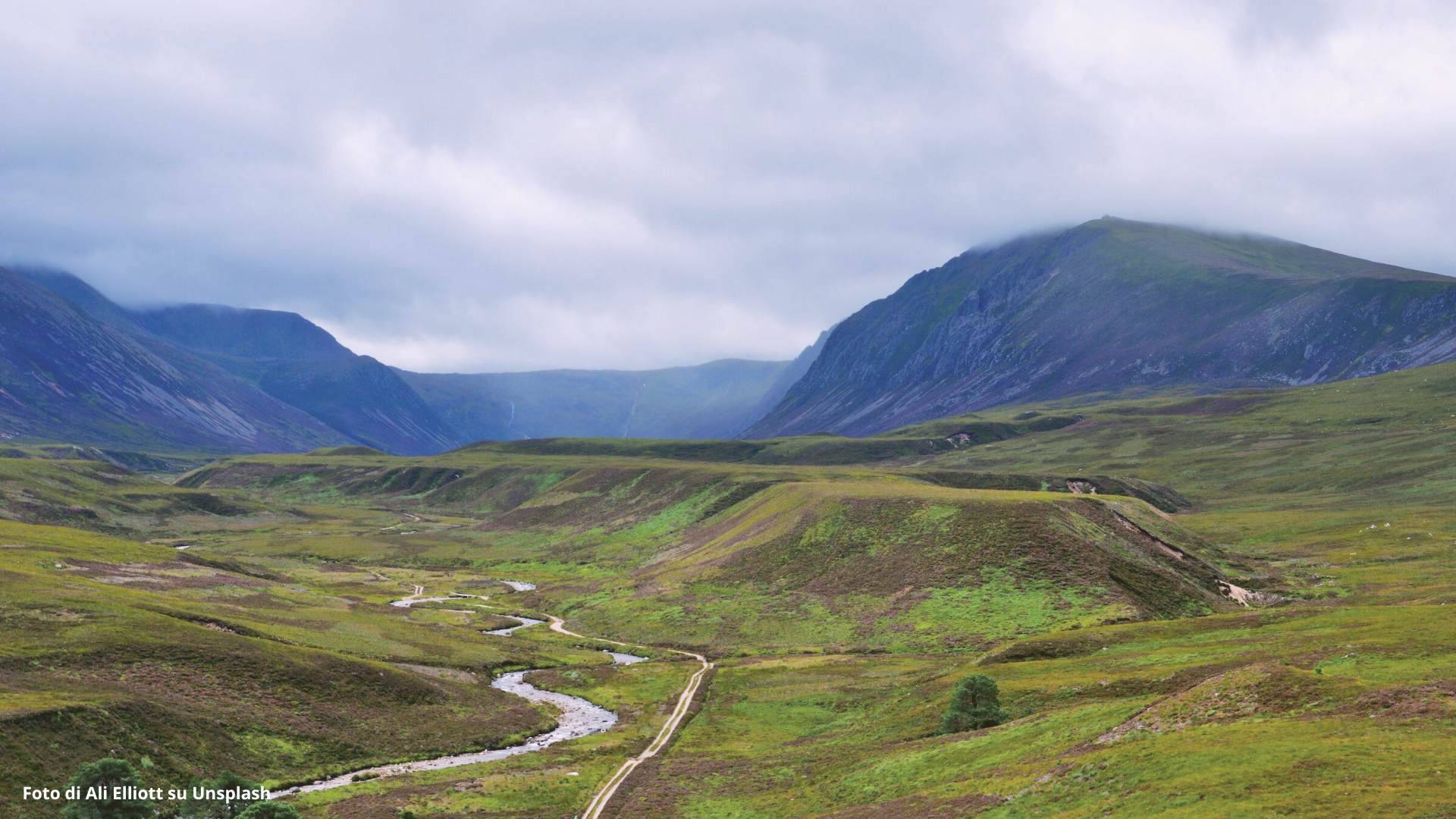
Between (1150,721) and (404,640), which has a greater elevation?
(1150,721)

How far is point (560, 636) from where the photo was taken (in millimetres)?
123938

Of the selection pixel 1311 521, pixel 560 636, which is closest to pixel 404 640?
pixel 560 636

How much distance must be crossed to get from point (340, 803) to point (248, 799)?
532 cm

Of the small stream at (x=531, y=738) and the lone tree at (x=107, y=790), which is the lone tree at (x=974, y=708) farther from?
the lone tree at (x=107, y=790)

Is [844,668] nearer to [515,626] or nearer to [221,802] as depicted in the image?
[221,802]

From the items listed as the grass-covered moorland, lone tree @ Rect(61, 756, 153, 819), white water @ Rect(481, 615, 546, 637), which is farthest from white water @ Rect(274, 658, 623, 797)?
white water @ Rect(481, 615, 546, 637)

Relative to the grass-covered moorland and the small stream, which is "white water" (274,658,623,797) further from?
the grass-covered moorland

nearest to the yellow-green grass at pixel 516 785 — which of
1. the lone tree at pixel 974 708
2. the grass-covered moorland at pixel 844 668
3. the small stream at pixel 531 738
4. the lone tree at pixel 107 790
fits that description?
the grass-covered moorland at pixel 844 668

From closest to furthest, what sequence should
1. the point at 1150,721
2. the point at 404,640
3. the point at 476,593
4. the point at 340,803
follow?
1. the point at 1150,721
2. the point at 340,803
3. the point at 404,640
4. the point at 476,593

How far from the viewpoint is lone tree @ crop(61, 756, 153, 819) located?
4662 cm

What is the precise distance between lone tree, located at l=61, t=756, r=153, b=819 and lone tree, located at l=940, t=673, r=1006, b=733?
48368mm

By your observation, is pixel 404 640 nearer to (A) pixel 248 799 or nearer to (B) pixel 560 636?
(B) pixel 560 636

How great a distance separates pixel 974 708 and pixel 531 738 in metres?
37.2

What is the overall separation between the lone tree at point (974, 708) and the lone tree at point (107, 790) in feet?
159
